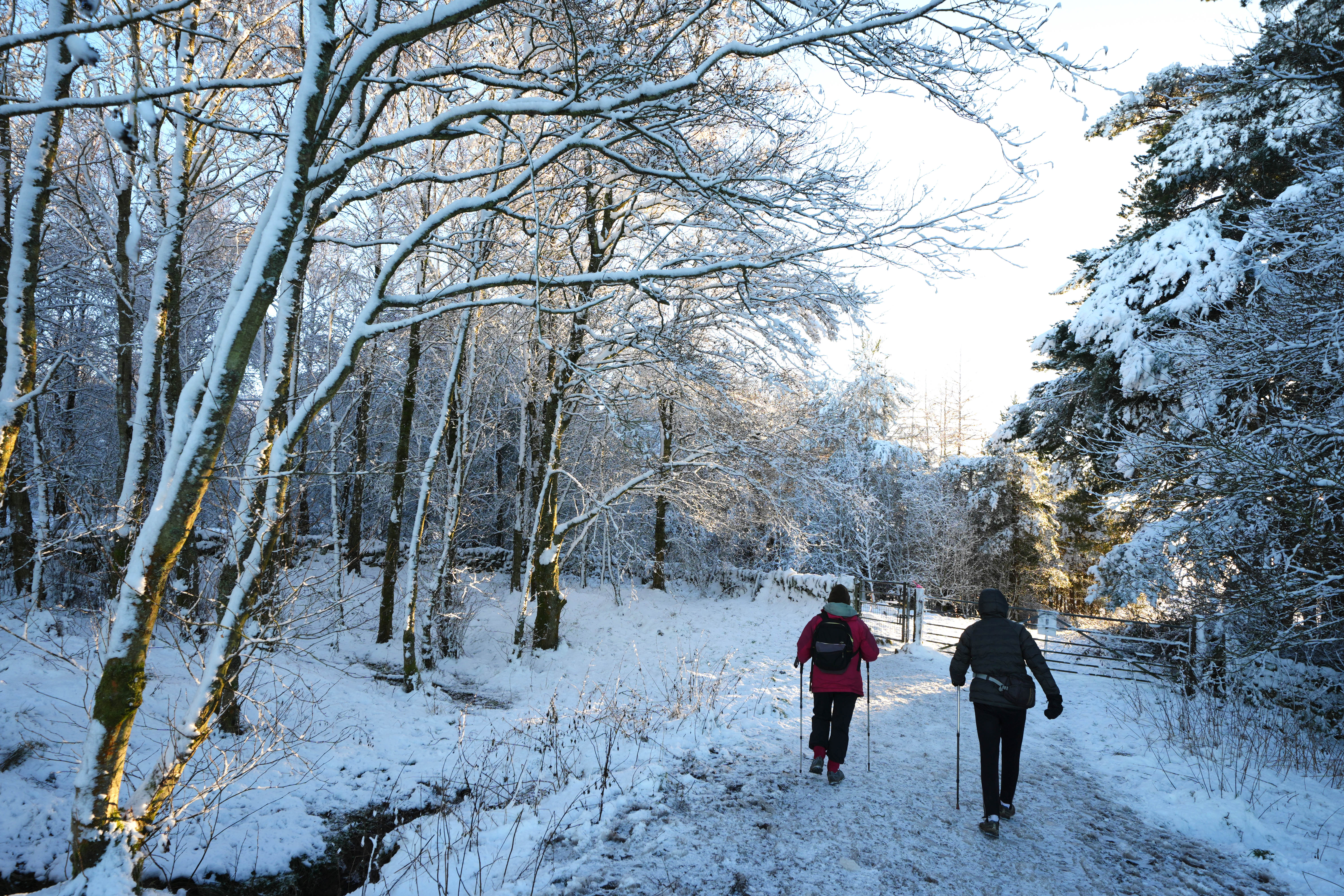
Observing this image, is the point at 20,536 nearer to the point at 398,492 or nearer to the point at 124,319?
the point at 124,319

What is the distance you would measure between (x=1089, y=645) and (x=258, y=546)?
629 inches

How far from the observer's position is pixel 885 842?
432 centimetres

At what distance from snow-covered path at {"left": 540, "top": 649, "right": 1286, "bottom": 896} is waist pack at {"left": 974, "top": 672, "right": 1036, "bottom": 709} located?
0.94 m

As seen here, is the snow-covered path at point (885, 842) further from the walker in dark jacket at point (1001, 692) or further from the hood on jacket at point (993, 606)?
the hood on jacket at point (993, 606)

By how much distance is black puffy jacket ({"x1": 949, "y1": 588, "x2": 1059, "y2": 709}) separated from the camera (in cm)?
486

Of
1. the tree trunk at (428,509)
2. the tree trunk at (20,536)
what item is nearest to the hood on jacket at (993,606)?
the tree trunk at (428,509)

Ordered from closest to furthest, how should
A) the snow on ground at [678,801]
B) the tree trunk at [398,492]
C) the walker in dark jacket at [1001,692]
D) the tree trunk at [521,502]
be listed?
the snow on ground at [678,801], the walker in dark jacket at [1001,692], the tree trunk at [398,492], the tree trunk at [521,502]

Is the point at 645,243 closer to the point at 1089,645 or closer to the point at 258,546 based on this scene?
the point at 258,546

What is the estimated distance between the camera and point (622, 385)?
464 inches

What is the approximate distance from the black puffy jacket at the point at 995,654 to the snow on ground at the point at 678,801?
3.40 ft

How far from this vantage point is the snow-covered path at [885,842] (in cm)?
379

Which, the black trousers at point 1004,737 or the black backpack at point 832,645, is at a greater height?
the black backpack at point 832,645

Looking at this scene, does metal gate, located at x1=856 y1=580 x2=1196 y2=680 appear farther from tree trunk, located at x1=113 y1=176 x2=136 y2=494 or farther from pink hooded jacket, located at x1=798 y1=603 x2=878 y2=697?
tree trunk, located at x1=113 y1=176 x2=136 y2=494

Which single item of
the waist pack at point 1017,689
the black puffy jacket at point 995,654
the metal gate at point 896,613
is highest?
the black puffy jacket at point 995,654
